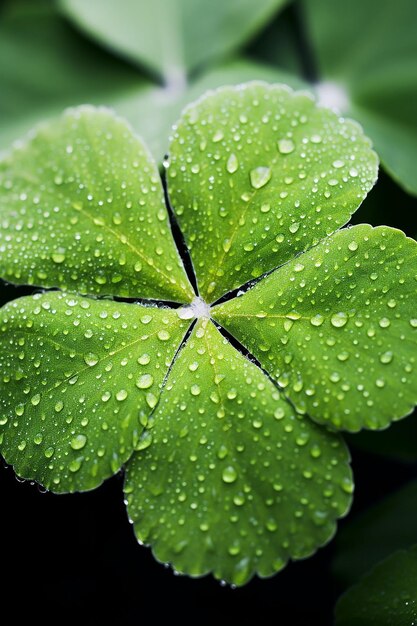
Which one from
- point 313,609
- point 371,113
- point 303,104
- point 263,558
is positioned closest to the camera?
point 263,558

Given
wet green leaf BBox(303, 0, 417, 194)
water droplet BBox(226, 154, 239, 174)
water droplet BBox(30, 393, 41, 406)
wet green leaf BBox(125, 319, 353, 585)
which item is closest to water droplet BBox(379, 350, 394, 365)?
wet green leaf BBox(125, 319, 353, 585)

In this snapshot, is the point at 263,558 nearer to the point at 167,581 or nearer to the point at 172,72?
the point at 167,581

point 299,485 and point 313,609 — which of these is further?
point 313,609

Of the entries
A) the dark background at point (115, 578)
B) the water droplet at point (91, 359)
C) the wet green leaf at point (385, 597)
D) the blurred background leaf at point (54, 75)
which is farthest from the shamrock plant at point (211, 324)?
the blurred background leaf at point (54, 75)

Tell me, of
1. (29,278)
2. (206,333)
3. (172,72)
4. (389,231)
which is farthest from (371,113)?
(29,278)

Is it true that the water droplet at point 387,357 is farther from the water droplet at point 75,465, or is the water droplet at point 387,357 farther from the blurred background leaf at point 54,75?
the blurred background leaf at point 54,75

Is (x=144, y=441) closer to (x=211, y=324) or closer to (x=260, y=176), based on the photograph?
(x=211, y=324)

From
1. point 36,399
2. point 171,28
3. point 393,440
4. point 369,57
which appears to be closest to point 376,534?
point 393,440
